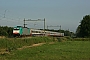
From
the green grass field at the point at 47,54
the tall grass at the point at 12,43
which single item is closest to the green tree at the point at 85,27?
the tall grass at the point at 12,43

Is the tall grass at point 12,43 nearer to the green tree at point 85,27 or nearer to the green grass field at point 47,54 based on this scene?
the green grass field at point 47,54

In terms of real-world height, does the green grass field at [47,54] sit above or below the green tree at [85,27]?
below

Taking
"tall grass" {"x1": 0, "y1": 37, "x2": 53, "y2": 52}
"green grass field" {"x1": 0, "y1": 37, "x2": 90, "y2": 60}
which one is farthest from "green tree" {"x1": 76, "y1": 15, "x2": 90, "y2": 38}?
"green grass field" {"x1": 0, "y1": 37, "x2": 90, "y2": 60}

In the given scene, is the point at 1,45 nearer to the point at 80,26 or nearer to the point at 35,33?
the point at 35,33

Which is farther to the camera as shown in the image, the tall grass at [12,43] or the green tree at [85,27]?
the green tree at [85,27]

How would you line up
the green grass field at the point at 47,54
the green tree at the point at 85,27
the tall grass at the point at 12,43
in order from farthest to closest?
the green tree at the point at 85,27 < the tall grass at the point at 12,43 < the green grass field at the point at 47,54

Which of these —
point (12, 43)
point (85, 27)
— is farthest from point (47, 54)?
point (85, 27)

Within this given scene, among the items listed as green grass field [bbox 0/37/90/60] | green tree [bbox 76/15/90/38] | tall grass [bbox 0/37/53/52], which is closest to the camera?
green grass field [bbox 0/37/90/60]

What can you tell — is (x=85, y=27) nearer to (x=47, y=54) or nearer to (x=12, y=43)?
(x=12, y=43)

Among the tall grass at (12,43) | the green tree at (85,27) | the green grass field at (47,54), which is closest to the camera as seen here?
the green grass field at (47,54)

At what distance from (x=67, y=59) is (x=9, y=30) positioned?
5648 centimetres

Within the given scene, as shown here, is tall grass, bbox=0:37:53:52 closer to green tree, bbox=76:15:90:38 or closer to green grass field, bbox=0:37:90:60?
green grass field, bbox=0:37:90:60

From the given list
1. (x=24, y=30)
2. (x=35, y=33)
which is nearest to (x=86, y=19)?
(x=35, y=33)

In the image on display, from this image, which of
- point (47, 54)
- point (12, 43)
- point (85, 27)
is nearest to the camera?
point (47, 54)
